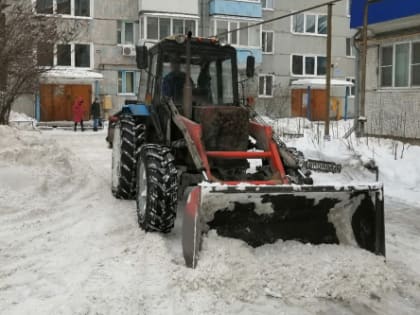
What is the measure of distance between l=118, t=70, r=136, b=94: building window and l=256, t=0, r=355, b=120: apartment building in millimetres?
8378

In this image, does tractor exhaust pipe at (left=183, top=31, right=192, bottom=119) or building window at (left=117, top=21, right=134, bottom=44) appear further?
building window at (left=117, top=21, right=134, bottom=44)

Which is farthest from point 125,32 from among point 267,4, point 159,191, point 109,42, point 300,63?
point 159,191

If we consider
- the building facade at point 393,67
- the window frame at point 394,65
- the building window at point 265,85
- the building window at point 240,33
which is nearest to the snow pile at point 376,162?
the building facade at point 393,67

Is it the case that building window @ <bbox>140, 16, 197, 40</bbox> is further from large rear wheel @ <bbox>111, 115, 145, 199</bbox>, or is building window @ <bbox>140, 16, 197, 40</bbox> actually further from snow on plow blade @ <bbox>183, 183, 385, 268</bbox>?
snow on plow blade @ <bbox>183, 183, 385, 268</bbox>

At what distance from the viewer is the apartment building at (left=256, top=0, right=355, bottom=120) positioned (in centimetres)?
3578

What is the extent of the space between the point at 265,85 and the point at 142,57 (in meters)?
29.3

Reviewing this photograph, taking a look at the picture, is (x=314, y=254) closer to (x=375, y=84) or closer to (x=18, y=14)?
(x=18, y=14)

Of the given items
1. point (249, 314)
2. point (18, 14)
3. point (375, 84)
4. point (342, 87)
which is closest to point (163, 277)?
point (249, 314)

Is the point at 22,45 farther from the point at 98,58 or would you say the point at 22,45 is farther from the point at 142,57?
the point at 98,58

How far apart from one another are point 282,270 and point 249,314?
77 cm

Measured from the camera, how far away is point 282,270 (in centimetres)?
473

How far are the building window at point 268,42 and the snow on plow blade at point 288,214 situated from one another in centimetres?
3180

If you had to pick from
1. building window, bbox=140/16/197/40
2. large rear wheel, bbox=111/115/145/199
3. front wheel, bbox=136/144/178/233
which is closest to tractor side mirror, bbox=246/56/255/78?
large rear wheel, bbox=111/115/145/199

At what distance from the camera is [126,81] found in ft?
104
